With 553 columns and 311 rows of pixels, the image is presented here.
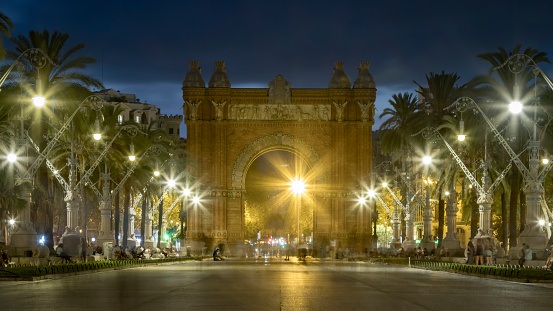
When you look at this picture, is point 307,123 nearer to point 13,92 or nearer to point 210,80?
point 210,80

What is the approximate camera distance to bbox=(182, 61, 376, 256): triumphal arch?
75312mm

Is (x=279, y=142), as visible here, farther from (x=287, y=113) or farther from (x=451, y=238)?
(x=451, y=238)

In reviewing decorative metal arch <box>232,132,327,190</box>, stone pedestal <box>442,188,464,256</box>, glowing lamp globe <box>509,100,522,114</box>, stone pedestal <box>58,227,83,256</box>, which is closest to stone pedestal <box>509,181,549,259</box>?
glowing lamp globe <box>509,100,522,114</box>

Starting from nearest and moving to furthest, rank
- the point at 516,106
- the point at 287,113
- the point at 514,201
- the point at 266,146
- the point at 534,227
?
the point at 516,106, the point at 534,227, the point at 514,201, the point at 287,113, the point at 266,146

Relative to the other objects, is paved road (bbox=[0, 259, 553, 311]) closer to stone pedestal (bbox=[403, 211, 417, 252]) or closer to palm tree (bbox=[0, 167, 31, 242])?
palm tree (bbox=[0, 167, 31, 242])

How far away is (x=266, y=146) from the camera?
75938 millimetres

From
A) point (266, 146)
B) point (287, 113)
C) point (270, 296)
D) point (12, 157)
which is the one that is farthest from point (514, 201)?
point (266, 146)

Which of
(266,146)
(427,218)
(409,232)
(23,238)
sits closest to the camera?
(23,238)

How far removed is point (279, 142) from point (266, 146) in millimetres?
1243

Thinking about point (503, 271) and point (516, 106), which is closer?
point (503, 271)

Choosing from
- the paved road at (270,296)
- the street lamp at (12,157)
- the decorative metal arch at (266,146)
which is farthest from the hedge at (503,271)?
the decorative metal arch at (266,146)

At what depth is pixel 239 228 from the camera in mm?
75625

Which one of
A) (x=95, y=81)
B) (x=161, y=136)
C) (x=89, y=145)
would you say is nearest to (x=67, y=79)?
(x=95, y=81)

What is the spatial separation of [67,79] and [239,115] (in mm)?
29997
